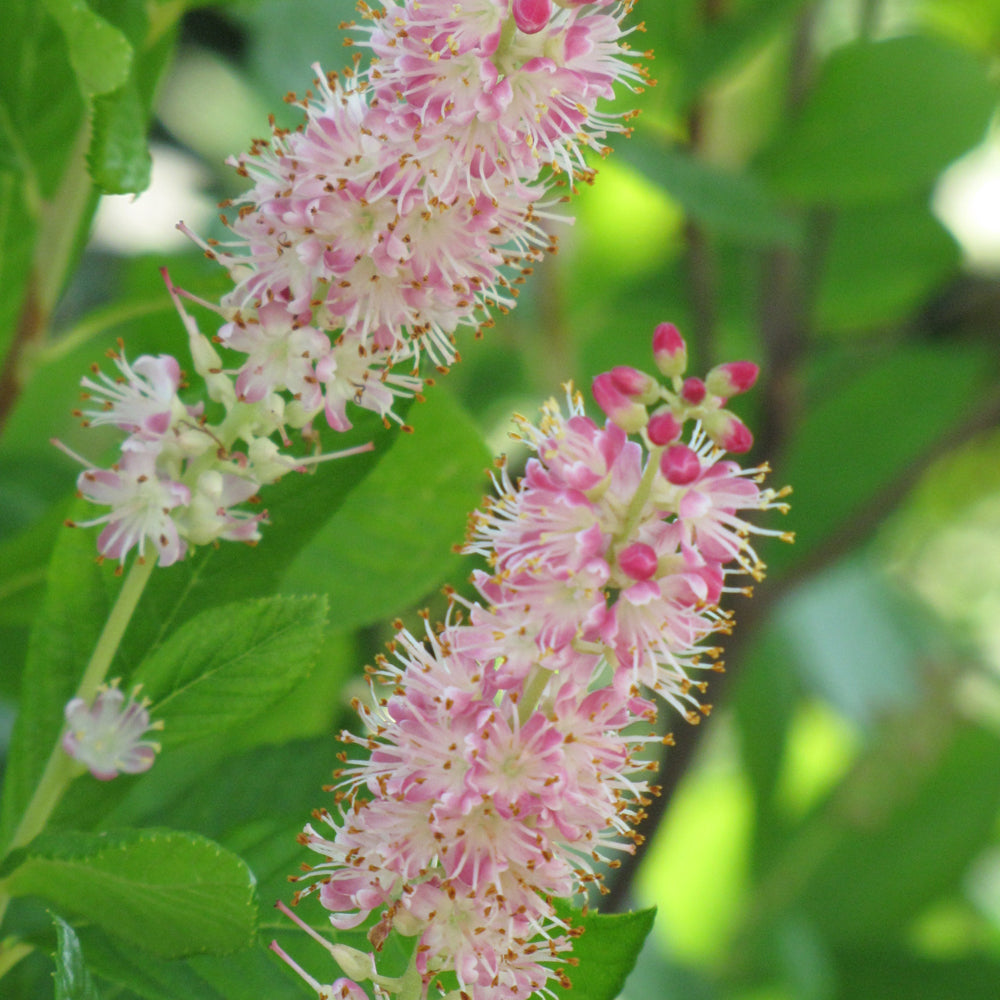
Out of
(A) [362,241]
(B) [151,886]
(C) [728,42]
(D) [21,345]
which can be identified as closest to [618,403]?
(A) [362,241]

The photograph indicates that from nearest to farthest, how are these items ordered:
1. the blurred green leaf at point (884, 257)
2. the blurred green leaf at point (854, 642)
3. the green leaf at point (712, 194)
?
the green leaf at point (712, 194) < the blurred green leaf at point (884, 257) < the blurred green leaf at point (854, 642)

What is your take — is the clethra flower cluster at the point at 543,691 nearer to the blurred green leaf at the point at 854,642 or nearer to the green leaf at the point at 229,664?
the green leaf at the point at 229,664

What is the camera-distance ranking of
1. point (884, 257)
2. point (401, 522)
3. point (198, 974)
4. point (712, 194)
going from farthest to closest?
point (884, 257), point (712, 194), point (401, 522), point (198, 974)

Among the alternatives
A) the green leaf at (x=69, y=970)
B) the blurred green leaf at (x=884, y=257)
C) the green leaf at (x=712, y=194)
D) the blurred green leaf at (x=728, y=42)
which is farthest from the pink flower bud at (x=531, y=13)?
the blurred green leaf at (x=884, y=257)

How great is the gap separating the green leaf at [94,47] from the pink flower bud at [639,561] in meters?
0.25

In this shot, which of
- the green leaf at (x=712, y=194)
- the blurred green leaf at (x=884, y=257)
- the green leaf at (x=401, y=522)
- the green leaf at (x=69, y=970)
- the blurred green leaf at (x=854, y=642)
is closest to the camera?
the green leaf at (x=69, y=970)

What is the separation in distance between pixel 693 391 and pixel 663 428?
0.02 meters

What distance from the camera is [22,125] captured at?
693 mm

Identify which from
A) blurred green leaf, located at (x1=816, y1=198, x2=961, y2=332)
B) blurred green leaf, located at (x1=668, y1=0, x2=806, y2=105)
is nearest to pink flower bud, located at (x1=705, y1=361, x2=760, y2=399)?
blurred green leaf, located at (x1=668, y1=0, x2=806, y2=105)

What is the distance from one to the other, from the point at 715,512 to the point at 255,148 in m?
0.25

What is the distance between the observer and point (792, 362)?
115cm

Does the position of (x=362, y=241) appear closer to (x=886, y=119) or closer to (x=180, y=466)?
(x=180, y=466)

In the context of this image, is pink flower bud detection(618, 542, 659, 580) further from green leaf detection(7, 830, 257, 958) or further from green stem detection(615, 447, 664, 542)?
green leaf detection(7, 830, 257, 958)

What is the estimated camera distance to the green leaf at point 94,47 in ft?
1.59
